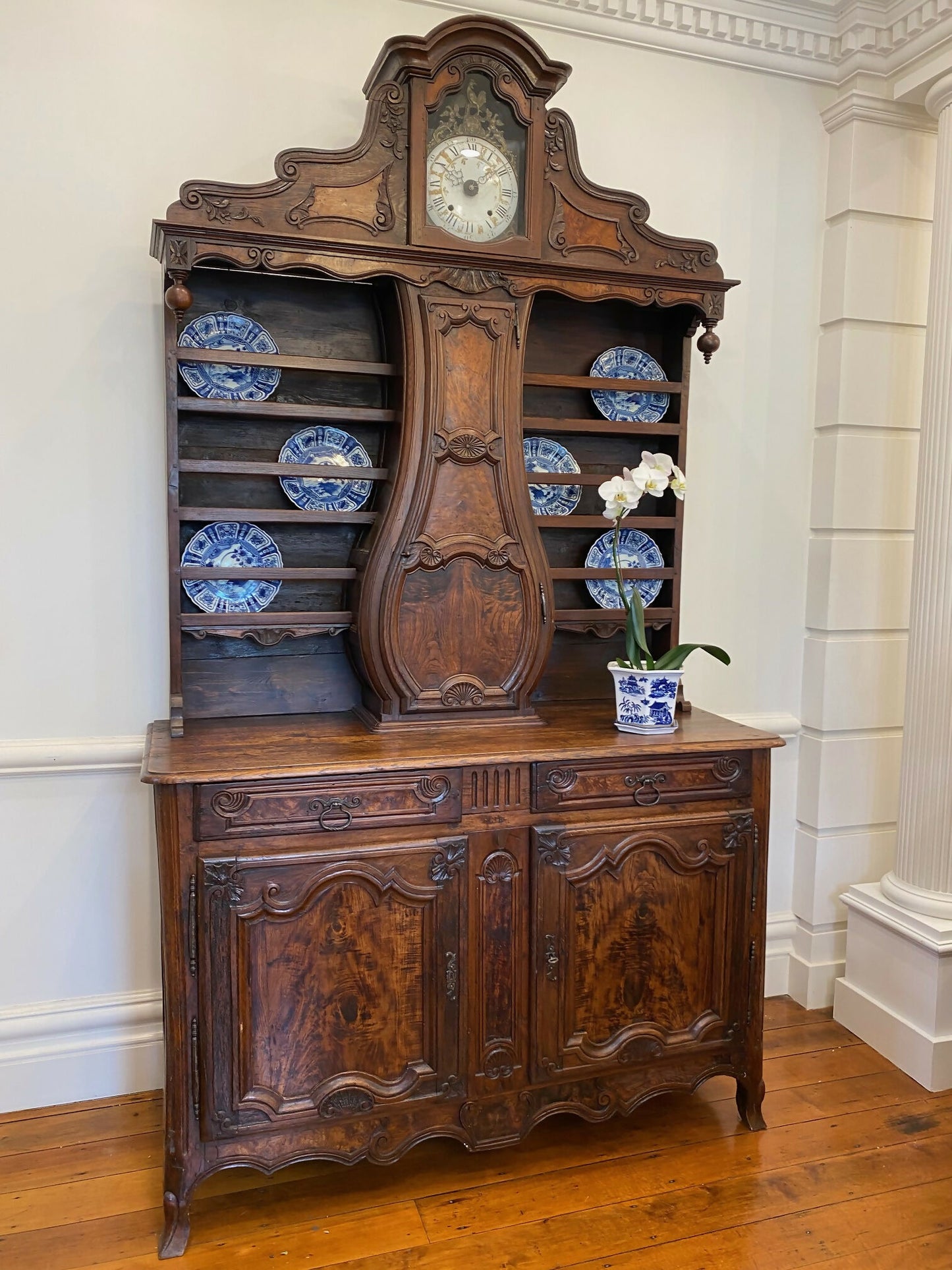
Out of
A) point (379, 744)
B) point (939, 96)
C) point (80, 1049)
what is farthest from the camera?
point (939, 96)

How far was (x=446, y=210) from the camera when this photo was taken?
7.35ft

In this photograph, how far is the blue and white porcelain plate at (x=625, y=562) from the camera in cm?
266

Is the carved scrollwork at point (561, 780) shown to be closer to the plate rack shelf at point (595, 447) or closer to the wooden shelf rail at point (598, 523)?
the plate rack shelf at point (595, 447)

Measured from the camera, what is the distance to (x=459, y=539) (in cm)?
225

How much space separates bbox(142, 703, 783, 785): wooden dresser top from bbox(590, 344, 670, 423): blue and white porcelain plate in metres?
0.87

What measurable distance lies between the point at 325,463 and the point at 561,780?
99 centimetres

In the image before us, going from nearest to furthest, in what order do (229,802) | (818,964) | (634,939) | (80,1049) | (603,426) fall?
1. (229,802)
2. (634,939)
3. (80,1049)
4. (603,426)
5. (818,964)

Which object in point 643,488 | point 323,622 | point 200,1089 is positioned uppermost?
point 643,488

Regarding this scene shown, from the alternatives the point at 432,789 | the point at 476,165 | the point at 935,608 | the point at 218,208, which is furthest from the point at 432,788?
the point at 935,608

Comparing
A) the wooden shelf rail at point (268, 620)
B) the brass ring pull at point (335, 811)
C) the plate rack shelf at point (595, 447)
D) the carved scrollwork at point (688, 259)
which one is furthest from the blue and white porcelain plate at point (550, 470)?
the brass ring pull at point (335, 811)

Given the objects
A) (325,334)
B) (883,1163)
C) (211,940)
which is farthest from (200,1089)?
(325,334)

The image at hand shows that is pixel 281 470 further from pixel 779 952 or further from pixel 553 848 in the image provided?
pixel 779 952

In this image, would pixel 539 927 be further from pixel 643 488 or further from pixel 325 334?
pixel 325 334

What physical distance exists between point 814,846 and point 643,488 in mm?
1434
